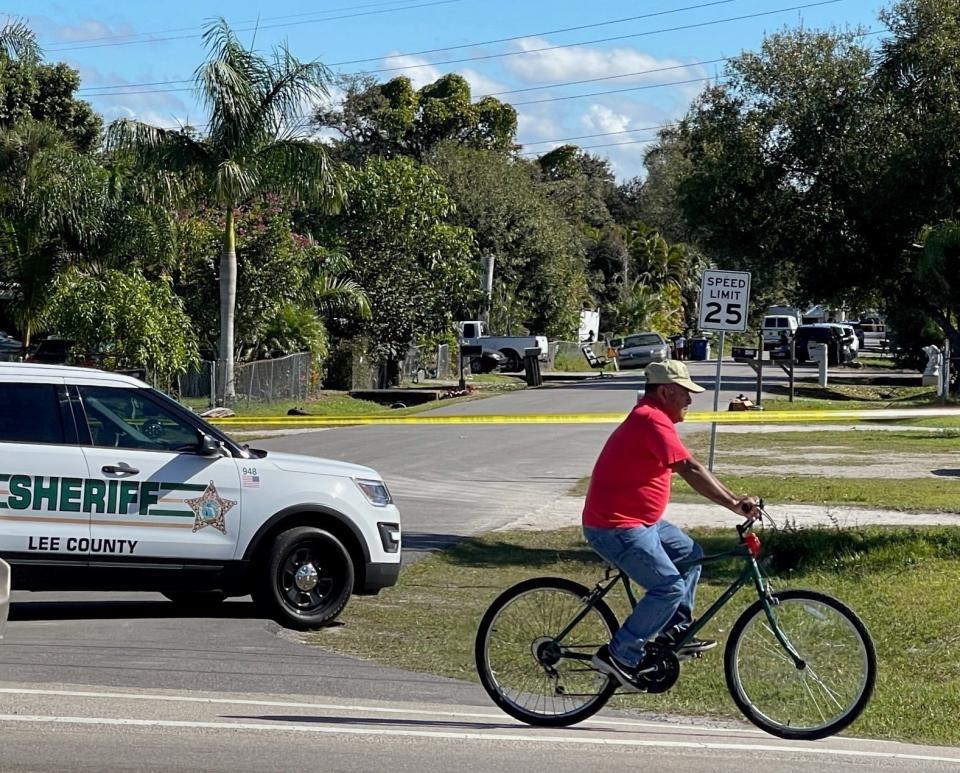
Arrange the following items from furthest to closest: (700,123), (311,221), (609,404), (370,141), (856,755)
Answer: (370,141) < (700,123) < (311,221) < (609,404) < (856,755)

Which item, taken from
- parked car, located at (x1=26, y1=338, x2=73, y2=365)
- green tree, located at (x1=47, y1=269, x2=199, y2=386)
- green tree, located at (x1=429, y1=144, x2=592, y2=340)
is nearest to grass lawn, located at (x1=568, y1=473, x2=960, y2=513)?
green tree, located at (x1=47, y1=269, x2=199, y2=386)

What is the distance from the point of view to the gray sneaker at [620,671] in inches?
286

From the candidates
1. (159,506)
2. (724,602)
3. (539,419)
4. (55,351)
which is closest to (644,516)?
(724,602)

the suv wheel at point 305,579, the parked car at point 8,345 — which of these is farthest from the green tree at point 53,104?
the suv wheel at point 305,579

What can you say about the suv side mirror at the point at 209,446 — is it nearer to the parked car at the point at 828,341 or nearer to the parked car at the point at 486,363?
the parked car at the point at 486,363

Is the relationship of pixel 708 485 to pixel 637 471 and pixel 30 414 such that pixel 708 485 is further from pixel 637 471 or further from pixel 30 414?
pixel 30 414

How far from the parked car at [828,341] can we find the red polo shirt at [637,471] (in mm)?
62642

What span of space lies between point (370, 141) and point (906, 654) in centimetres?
7254

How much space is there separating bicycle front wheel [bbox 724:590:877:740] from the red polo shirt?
0.80m

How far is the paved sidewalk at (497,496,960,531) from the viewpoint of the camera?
16.8 metres

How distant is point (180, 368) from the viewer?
33312 mm

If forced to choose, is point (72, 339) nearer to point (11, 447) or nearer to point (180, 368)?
point (180, 368)

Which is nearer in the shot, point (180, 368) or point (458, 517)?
point (458, 517)

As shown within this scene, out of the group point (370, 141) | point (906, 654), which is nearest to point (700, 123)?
point (370, 141)
